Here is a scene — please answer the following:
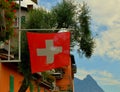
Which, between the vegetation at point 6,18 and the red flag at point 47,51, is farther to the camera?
the red flag at point 47,51

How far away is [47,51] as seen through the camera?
21.4 m

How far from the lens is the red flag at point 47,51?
2136 cm

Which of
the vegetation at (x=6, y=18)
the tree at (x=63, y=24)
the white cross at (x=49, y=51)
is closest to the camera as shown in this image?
the vegetation at (x=6, y=18)

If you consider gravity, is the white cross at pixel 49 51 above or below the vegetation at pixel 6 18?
below

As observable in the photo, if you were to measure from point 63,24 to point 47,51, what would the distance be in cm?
1077

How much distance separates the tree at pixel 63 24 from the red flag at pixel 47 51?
7596 mm

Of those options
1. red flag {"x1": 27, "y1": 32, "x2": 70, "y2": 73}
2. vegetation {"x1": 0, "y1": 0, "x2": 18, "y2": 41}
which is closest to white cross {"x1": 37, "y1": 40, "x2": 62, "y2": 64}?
red flag {"x1": 27, "y1": 32, "x2": 70, "y2": 73}

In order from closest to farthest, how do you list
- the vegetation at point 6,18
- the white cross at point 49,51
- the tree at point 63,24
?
the vegetation at point 6,18
the white cross at point 49,51
the tree at point 63,24

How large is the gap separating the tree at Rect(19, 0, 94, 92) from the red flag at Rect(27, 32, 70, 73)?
299 inches

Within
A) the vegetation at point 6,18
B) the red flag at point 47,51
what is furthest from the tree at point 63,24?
the vegetation at point 6,18

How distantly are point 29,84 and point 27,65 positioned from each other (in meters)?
1.31

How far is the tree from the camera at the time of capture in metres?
30.1

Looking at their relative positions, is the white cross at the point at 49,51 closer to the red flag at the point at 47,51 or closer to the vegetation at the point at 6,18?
the red flag at the point at 47,51

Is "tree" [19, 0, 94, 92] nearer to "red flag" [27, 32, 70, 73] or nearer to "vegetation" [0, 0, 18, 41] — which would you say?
"red flag" [27, 32, 70, 73]
